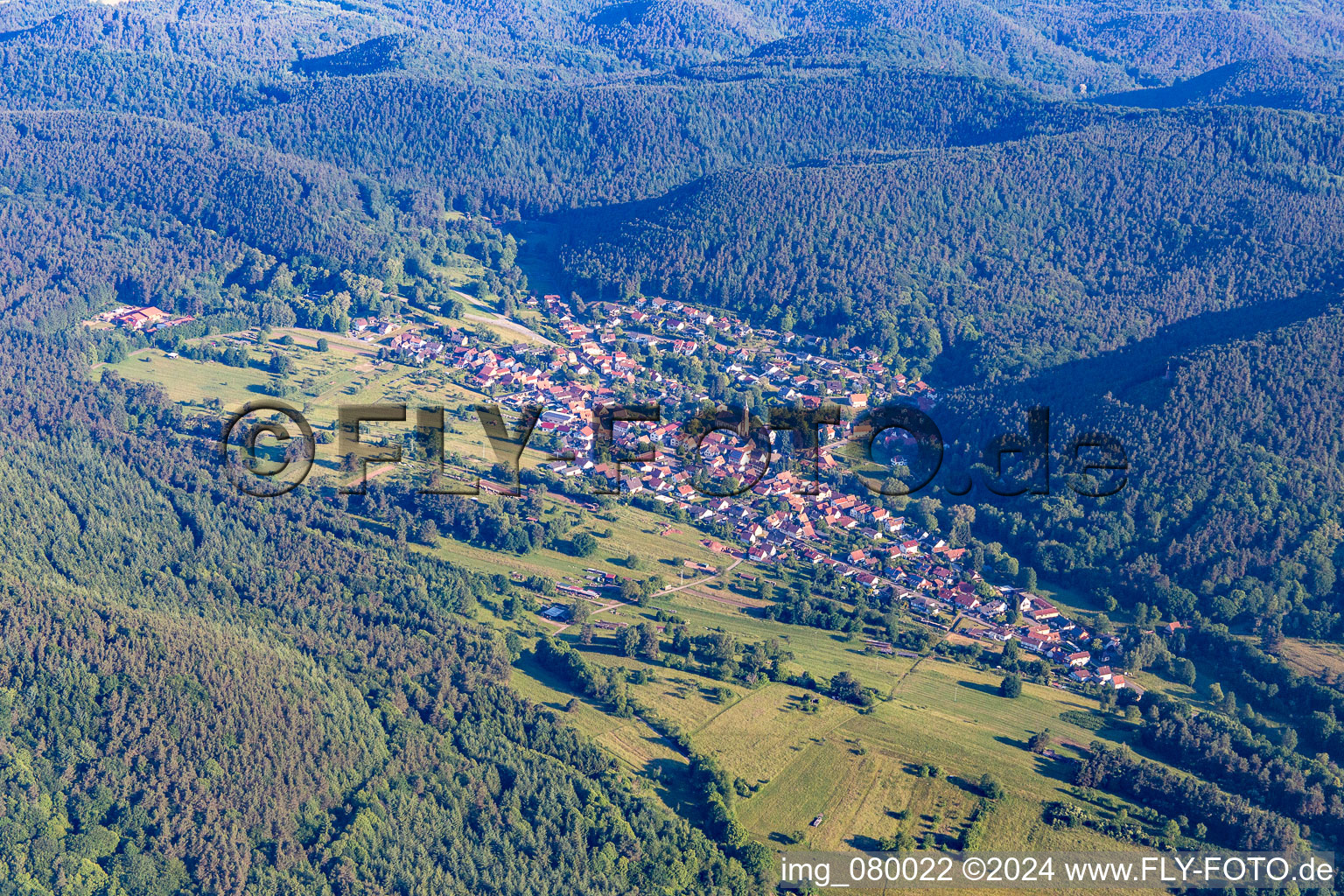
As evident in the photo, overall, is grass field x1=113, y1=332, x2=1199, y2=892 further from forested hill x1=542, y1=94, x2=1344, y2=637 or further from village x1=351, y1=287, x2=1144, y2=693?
forested hill x1=542, y1=94, x2=1344, y2=637

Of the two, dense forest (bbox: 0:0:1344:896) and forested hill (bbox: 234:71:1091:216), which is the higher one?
forested hill (bbox: 234:71:1091:216)

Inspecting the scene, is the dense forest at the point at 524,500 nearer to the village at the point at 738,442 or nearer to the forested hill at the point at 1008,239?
the forested hill at the point at 1008,239

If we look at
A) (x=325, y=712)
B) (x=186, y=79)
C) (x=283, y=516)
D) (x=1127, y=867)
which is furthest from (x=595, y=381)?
(x=186, y=79)

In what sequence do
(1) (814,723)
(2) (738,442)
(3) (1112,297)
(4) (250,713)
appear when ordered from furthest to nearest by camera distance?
1. (3) (1112,297)
2. (2) (738,442)
3. (1) (814,723)
4. (4) (250,713)

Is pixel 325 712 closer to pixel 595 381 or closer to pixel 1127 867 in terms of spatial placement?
pixel 1127 867

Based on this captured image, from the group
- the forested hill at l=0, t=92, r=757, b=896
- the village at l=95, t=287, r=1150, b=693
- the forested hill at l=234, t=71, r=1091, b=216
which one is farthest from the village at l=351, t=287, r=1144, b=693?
the forested hill at l=234, t=71, r=1091, b=216

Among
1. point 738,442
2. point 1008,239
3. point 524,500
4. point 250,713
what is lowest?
point 250,713

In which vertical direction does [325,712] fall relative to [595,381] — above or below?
below

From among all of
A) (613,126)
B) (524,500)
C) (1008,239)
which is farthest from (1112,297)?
(613,126)

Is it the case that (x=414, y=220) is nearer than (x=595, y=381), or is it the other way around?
(x=595, y=381)

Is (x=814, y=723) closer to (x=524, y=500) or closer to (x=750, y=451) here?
(x=524, y=500)

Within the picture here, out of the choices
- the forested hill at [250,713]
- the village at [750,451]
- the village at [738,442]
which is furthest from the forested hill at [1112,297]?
the forested hill at [250,713]
